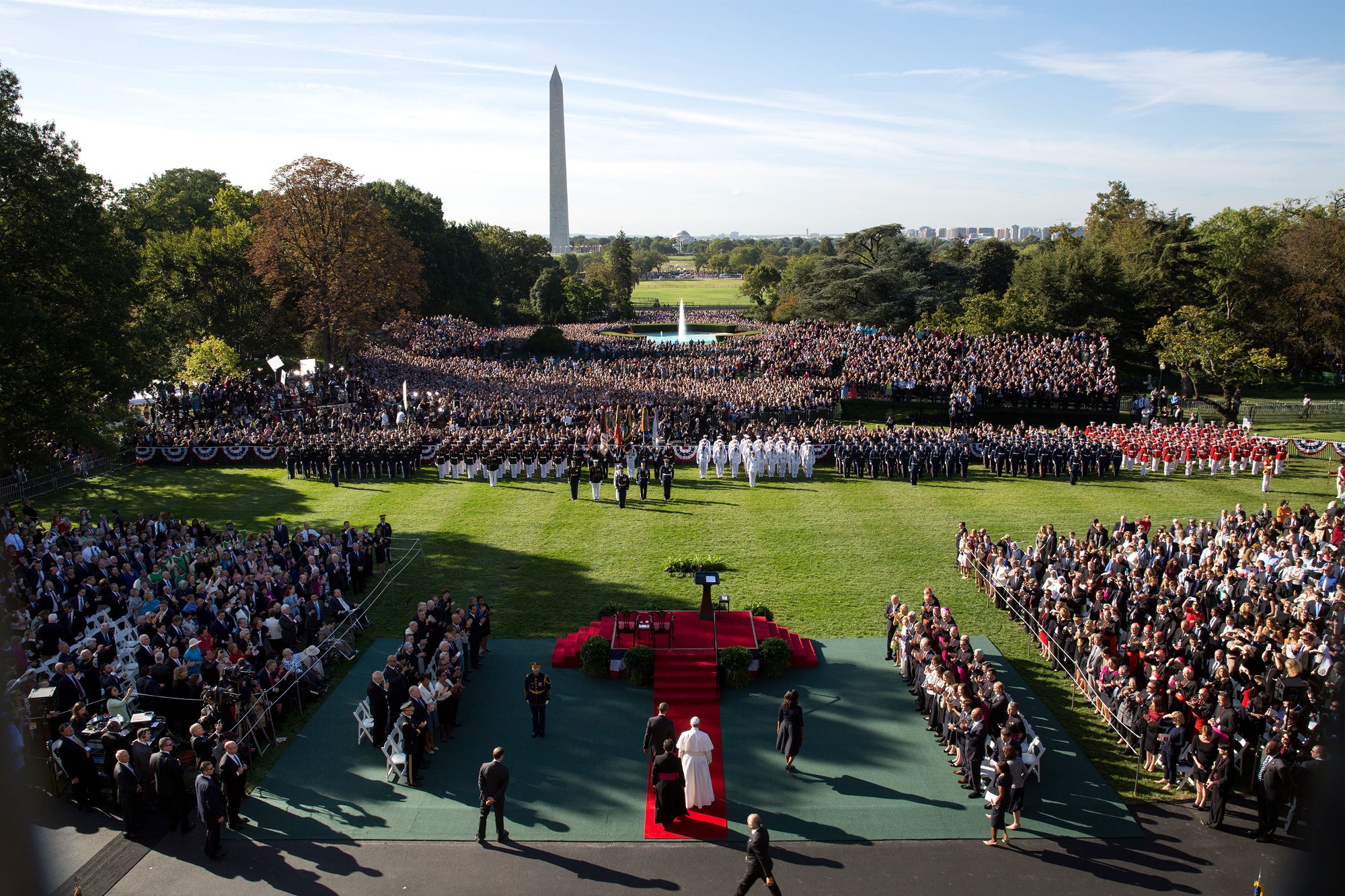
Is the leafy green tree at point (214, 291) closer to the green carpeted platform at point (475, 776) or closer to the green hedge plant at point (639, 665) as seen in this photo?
the green carpeted platform at point (475, 776)

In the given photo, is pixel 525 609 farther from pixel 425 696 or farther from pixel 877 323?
pixel 877 323

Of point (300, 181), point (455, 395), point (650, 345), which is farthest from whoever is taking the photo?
point (650, 345)

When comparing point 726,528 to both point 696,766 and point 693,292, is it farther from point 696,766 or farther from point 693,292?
point 693,292

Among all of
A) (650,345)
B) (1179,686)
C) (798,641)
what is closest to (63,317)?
(798,641)

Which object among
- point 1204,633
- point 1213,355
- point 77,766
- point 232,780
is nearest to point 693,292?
point 1213,355

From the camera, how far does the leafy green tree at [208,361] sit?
37.7m

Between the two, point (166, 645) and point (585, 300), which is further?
point (585, 300)

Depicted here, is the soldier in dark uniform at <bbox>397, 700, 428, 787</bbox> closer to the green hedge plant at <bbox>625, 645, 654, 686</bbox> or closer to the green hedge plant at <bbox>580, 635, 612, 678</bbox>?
the green hedge plant at <bbox>580, 635, 612, 678</bbox>

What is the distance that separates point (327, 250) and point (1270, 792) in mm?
43904

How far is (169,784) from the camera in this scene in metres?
9.43

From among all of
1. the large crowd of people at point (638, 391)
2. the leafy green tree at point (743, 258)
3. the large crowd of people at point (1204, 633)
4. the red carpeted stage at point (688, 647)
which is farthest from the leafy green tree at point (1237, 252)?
the leafy green tree at point (743, 258)

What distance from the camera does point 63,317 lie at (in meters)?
22.7

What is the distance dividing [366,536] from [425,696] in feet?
25.9

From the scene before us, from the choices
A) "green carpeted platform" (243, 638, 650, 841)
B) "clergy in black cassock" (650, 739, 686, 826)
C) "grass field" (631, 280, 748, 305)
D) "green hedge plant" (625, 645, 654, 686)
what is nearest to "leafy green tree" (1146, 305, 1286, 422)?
"green hedge plant" (625, 645, 654, 686)
